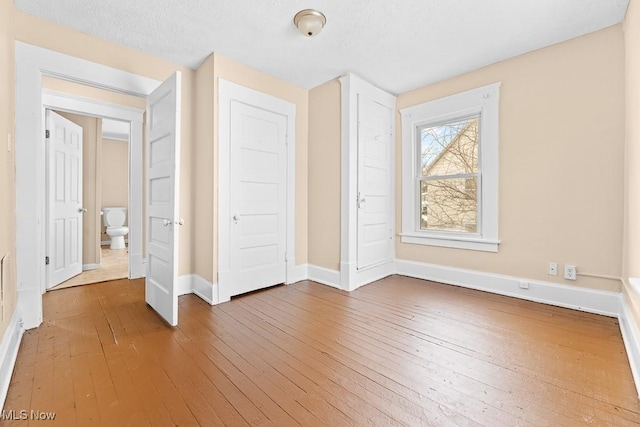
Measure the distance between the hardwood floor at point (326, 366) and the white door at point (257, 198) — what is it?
528mm

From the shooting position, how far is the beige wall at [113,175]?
21.6 ft

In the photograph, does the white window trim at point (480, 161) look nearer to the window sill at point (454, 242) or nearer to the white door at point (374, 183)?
the window sill at point (454, 242)

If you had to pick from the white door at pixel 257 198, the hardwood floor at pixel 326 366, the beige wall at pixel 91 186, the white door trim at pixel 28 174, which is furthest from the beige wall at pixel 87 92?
the hardwood floor at pixel 326 366

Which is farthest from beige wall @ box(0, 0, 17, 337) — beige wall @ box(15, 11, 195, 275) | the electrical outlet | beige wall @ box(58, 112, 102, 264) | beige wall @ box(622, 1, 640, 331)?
the electrical outlet

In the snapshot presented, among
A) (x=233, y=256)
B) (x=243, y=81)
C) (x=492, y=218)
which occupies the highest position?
(x=243, y=81)

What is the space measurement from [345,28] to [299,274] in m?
2.65

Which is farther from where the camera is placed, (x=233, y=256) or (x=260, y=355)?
(x=233, y=256)

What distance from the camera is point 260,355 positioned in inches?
74.2

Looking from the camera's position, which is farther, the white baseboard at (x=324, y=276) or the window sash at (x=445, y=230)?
the white baseboard at (x=324, y=276)

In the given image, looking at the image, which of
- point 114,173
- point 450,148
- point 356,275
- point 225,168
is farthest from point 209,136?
point 114,173

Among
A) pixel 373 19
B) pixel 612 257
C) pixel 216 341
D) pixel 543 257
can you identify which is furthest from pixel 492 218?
pixel 216 341

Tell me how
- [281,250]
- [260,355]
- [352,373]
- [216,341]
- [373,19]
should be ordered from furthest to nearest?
[281,250], [373,19], [216,341], [260,355], [352,373]

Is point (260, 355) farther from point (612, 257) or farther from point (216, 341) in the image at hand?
point (612, 257)

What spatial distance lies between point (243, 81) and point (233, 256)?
1.83m
